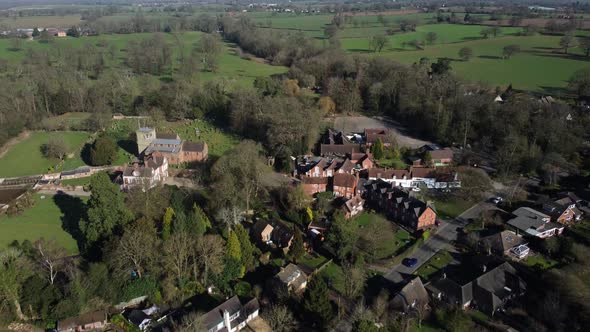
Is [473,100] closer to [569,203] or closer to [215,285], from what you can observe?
[569,203]

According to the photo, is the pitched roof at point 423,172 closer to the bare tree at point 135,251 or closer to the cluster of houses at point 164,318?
the cluster of houses at point 164,318

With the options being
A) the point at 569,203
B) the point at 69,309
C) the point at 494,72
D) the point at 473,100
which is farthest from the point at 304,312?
the point at 494,72

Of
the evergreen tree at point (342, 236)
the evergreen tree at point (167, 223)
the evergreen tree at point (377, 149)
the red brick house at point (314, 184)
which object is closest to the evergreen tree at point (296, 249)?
the evergreen tree at point (342, 236)

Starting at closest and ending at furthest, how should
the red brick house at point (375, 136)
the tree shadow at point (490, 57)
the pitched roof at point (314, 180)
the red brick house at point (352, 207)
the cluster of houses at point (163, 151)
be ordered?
the red brick house at point (352, 207) → the pitched roof at point (314, 180) → the cluster of houses at point (163, 151) → the red brick house at point (375, 136) → the tree shadow at point (490, 57)

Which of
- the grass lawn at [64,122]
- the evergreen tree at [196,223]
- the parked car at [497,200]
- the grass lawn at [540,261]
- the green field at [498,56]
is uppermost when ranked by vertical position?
the green field at [498,56]

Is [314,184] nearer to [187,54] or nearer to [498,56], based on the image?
[187,54]

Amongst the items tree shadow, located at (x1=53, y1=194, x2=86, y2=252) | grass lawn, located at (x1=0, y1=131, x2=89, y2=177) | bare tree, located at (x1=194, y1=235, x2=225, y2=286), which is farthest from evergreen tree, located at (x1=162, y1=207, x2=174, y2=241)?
grass lawn, located at (x1=0, y1=131, x2=89, y2=177)
